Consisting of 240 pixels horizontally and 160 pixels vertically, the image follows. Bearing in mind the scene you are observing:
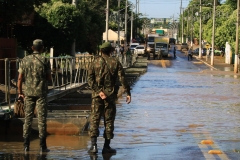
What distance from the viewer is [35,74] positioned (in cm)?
1069

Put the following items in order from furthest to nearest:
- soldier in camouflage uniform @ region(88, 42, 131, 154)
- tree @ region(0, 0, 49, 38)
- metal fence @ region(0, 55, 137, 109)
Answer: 1. tree @ region(0, 0, 49, 38)
2. metal fence @ region(0, 55, 137, 109)
3. soldier in camouflage uniform @ region(88, 42, 131, 154)

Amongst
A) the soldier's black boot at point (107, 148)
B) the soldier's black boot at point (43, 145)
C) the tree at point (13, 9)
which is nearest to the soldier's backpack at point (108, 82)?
the soldier's black boot at point (107, 148)

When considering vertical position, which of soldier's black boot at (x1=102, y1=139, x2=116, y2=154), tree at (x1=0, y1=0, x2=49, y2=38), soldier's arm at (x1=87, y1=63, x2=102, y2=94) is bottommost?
soldier's black boot at (x1=102, y1=139, x2=116, y2=154)

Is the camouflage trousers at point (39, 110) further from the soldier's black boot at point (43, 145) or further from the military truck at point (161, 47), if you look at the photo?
the military truck at point (161, 47)

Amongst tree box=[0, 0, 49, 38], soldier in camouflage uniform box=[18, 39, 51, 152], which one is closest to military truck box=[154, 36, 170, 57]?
tree box=[0, 0, 49, 38]

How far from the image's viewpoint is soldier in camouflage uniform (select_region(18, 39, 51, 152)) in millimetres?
10633

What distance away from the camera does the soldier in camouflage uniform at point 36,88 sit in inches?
419

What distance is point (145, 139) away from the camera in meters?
12.7

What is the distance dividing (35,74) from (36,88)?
242 millimetres

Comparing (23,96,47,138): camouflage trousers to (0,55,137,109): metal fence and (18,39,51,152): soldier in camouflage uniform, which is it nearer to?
(18,39,51,152): soldier in camouflage uniform

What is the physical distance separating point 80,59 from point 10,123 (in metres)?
14.5

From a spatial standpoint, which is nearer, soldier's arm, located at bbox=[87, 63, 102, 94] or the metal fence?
soldier's arm, located at bbox=[87, 63, 102, 94]

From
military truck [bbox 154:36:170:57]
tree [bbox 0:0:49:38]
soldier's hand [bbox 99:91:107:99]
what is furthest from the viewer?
military truck [bbox 154:36:170:57]

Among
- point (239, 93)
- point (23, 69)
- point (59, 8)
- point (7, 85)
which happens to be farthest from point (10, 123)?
point (59, 8)
